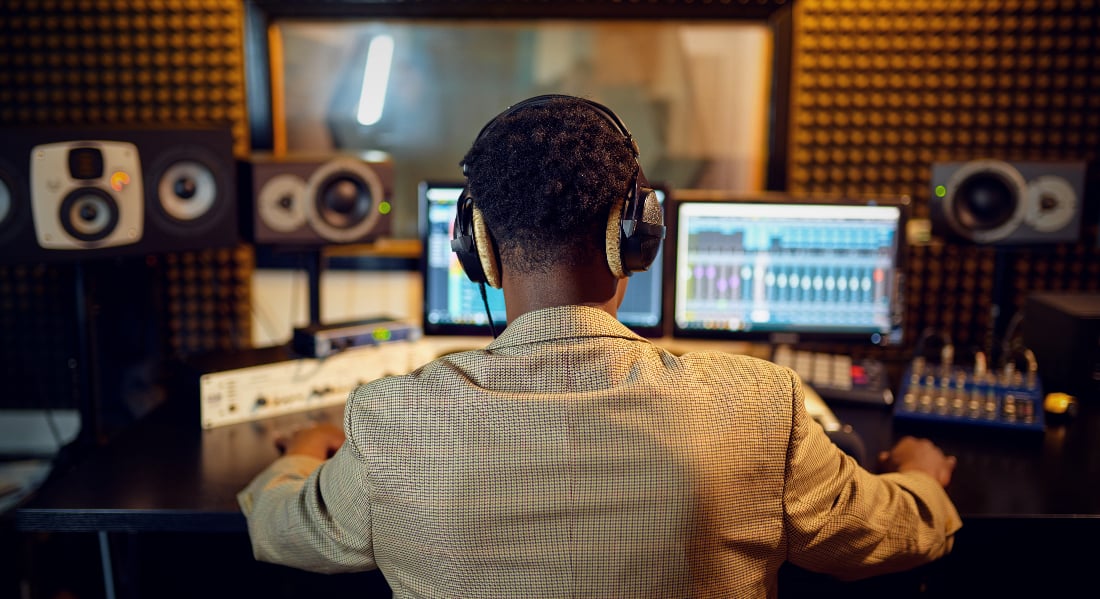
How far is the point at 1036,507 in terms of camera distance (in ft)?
4.44

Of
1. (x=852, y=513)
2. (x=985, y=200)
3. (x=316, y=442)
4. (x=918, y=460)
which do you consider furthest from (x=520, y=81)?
(x=852, y=513)

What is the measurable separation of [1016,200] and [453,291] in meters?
1.37

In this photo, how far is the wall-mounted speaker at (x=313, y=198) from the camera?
6.94 ft

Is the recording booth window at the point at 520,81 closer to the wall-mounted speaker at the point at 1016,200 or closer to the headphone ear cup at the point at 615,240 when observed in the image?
the wall-mounted speaker at the point at 1016,200

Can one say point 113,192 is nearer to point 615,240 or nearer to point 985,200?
point 615,240

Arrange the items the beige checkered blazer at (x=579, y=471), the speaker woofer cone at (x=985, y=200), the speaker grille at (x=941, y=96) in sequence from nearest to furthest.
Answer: the beige checkered blazer at (x=579, y=471) < the speaker woofer cone at (x=985, y=200) < the speaker grille at (x=941, y=96)

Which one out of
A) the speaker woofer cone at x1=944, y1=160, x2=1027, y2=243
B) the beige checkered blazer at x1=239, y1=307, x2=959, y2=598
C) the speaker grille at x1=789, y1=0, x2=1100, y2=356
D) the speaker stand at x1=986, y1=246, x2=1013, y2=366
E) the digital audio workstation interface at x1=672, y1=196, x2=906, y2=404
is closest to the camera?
the beige checkered blazer at x1=239, y1=307, x2=959, y2=598

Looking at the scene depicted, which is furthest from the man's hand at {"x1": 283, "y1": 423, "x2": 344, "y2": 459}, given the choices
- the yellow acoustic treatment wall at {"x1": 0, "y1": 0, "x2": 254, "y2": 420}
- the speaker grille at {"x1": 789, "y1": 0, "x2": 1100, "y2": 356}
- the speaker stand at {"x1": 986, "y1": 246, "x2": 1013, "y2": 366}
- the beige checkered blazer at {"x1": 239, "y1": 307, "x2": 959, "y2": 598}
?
the speaker grille at {"x1": 789, "y1": 0, "x2": 1100, "y2": 356}

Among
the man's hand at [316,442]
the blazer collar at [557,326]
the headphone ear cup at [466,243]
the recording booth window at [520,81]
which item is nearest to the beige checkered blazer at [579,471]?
the blazer collar at [557,326]

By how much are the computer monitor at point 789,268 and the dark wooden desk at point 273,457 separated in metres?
0.25

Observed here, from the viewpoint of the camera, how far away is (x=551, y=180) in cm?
94

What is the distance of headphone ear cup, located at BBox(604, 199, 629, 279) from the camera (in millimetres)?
970

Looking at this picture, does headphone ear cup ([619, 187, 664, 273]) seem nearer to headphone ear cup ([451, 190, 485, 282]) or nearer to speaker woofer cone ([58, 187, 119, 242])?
headphone ear cup ([451, 190, 485, 282])

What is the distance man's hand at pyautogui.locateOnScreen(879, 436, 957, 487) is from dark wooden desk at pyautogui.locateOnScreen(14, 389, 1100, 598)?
40 millimetres
